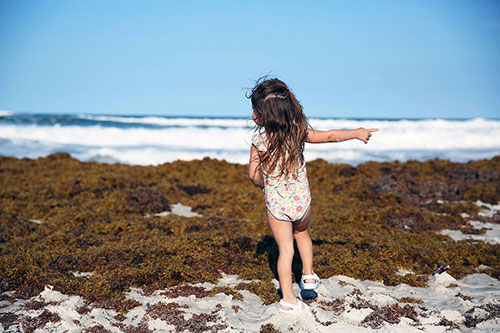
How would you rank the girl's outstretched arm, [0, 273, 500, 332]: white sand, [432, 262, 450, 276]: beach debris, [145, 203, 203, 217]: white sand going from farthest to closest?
[145, 203, 203, 217]: white sand → [432, 262, 450, 276]: beach debris → the girl's outstretched arm → [0, 273, 500, 332]: white sand

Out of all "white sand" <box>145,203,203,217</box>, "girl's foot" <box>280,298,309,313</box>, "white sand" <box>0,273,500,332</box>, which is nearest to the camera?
"white sand" <box>0,273,500,332</box>

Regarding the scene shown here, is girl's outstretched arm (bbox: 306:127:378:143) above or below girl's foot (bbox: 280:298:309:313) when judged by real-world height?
above

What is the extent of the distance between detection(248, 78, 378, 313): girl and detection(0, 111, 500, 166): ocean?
51.4ft

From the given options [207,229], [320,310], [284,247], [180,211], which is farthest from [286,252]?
[180,211]

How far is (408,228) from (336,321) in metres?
3.78

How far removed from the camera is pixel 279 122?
346 centimetres

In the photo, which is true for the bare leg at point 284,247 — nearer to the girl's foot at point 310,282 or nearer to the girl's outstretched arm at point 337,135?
the girl's foot at point 310,282

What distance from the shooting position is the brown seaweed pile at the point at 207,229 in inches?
169

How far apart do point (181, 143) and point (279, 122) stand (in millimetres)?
25977

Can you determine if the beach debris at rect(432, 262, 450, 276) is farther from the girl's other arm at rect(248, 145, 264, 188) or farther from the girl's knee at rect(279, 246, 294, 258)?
the girl's other arm at rect(248, 145, 264, 188)

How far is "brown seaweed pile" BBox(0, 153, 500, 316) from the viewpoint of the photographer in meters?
4.30

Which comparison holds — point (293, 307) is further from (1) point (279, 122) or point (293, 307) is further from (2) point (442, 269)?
(2) point (442, 269)

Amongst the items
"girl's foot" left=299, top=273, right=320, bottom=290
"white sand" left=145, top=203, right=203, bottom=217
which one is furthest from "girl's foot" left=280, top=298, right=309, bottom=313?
"white sand" left=145, top=203, right=203, bottom=217

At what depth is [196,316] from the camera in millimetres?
3393
